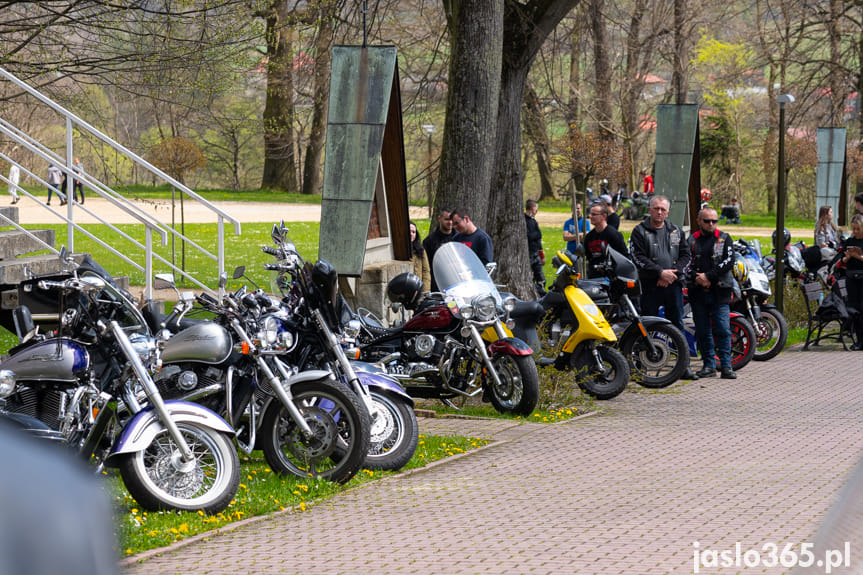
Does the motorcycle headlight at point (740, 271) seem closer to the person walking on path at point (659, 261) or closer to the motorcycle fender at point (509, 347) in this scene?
the person walking on path at point (659, 261)

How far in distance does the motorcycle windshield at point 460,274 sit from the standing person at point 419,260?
3.26 meters

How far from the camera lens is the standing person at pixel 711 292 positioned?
1162 centimetres

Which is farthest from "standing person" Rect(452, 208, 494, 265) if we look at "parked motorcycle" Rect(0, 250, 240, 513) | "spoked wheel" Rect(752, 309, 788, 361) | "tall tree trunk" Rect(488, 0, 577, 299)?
"parked motorcycle" Rect(0, 250, 240, 513)

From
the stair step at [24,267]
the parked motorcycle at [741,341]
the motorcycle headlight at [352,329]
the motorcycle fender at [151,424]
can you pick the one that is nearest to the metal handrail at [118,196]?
the stair step at [24,267]

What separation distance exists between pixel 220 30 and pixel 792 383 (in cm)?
771

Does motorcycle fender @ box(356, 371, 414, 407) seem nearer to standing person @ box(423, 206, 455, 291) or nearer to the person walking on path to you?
standing person @ box(423, 206, 455, 291)

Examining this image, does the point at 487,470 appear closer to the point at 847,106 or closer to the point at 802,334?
the point at 802,334

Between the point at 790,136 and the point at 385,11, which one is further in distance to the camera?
the point at 790,136

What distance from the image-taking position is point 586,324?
9.98m

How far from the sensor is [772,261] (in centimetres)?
1611

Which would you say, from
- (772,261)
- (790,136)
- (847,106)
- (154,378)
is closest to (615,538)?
(154,378)

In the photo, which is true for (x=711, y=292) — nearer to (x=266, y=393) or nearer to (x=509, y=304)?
(x=509, y=304)

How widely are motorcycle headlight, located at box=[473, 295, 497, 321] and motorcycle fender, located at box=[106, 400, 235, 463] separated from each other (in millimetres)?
3494

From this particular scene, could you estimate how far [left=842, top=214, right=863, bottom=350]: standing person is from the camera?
14266 mm
